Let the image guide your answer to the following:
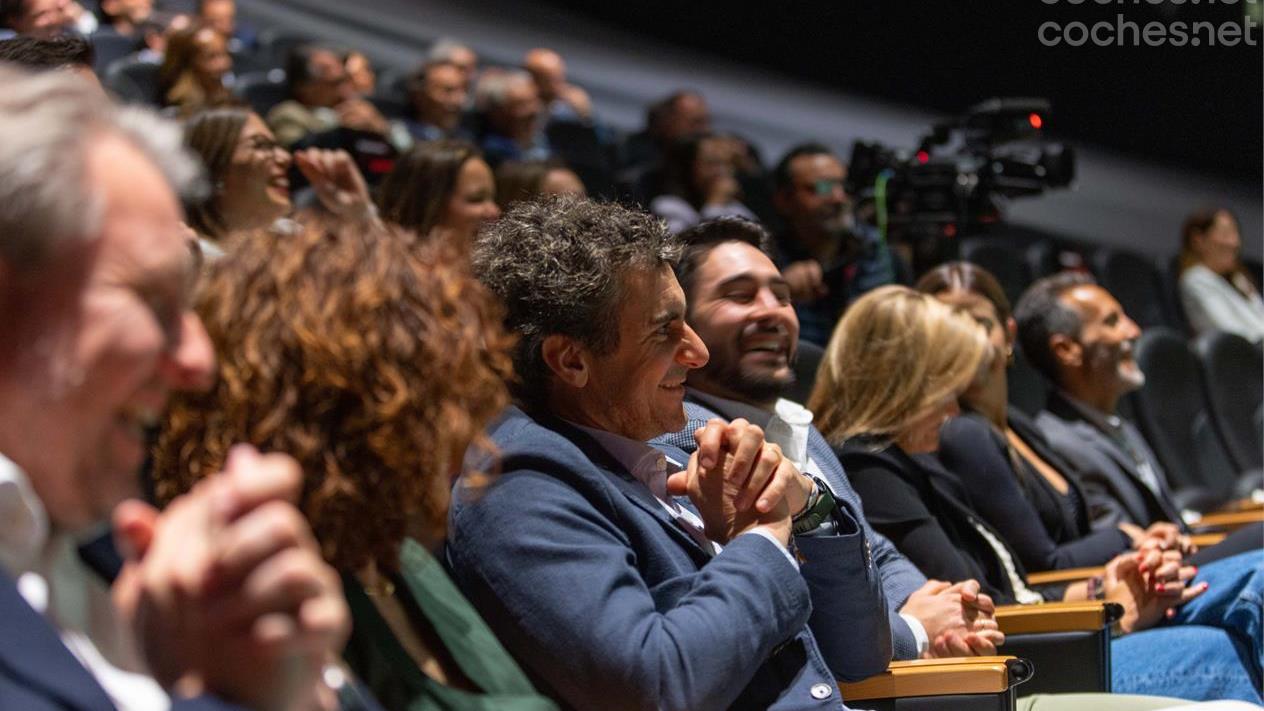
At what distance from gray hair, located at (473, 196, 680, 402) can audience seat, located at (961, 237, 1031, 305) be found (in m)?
3.22

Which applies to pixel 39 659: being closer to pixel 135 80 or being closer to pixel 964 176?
pixel 964 176

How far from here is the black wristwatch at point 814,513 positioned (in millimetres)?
1659

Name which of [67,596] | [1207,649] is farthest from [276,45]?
[67,596]

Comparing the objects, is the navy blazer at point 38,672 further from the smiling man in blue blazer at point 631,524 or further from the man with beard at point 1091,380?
the man with beard at point 1091,380

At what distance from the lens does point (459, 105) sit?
17.9 ft

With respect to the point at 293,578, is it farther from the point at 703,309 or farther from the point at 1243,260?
the point at 1243,260

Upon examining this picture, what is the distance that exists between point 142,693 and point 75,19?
3.06m

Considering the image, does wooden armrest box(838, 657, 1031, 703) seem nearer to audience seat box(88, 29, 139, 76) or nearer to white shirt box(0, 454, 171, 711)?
white shirt box(0, 454, 171, 711)

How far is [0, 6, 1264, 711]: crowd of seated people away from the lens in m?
0.71

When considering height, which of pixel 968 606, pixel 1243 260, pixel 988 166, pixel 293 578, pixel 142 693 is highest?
pixel 293 578

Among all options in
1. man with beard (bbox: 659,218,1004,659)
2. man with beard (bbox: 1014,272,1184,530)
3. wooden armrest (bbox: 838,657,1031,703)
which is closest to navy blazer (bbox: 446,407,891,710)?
wooden armrest (bbox: 838,657,1031,703)

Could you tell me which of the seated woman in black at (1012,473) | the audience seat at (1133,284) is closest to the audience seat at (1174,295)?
the audience seat at (1133,284)

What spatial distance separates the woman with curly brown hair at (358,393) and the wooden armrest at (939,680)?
879 mm

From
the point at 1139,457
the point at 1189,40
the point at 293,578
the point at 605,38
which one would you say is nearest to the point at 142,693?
the point at 293,578
